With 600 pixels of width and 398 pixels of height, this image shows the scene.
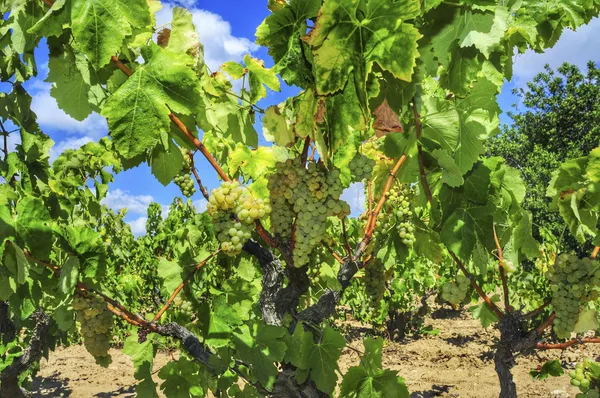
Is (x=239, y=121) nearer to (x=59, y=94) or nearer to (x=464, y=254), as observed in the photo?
(x=59, y=94)

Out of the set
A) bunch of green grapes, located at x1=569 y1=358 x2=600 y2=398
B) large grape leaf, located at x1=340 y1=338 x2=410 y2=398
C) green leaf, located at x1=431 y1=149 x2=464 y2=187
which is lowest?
large grape leaf, located at x1=340 y1=338 x2=410 y2=398

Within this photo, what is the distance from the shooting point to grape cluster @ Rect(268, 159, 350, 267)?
154 centimetres

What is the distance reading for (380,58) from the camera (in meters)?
1.04

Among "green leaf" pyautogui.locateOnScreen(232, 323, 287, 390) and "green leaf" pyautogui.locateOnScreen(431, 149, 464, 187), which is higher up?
"green leaf" pyautogui.locateOnScreen(431, 149, 464, 187)

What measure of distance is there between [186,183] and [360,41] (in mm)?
2771

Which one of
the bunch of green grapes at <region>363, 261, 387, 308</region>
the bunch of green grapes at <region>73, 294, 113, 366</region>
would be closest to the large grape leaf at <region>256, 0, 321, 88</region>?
the bunch of green grapes at <region>73, 294, 113, 366</region>

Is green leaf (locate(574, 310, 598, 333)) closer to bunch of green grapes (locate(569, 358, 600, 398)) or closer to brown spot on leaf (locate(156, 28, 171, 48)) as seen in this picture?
bunch of green grapes (locate(569, 358, 600, 398))

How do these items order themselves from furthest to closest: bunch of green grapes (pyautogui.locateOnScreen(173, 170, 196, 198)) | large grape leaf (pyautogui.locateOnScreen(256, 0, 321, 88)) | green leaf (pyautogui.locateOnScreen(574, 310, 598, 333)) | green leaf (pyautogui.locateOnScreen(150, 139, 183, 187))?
bunch of green grapes (pyautogui.locateOnScreen(173, 170, 196, 198)), green leaf (pyautogui.locateOnScreen(574, 310, 598, 333)), green leaf (pyautogui.locateOnScreen(150, 139, 183, 187)), large grape leaf (pyautogui.locateOnScreen(256, 0, 321, 88))

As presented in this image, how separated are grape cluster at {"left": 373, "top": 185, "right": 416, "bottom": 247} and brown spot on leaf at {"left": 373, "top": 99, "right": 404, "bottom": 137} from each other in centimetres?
135

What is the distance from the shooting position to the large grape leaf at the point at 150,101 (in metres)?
1.10

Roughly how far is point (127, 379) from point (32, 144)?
5091mm

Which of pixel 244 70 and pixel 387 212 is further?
pixel 387 212

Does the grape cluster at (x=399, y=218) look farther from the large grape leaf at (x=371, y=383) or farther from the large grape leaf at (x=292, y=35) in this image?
the large grape leaf at (x=292, y=35)

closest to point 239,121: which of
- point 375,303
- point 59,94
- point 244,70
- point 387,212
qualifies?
point 244,70
